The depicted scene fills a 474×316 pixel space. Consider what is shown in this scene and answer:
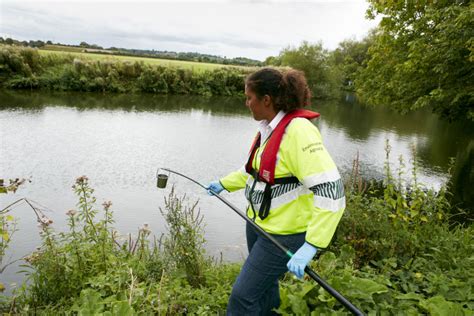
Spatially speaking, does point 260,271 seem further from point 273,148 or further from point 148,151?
point 148,151

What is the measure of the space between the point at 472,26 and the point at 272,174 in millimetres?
7850

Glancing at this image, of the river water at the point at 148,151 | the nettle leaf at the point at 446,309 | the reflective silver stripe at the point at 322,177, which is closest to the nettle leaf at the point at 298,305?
the nettle leaf at the point at 446,309

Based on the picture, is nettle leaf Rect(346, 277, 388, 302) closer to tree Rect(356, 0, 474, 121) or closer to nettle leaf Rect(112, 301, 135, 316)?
nettle leaf Rect(112, 301, 135, 316)

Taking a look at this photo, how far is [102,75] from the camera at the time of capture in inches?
1309

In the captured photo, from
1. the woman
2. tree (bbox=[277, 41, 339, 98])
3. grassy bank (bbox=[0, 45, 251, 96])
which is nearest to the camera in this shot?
the woman

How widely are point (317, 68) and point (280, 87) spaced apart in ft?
156

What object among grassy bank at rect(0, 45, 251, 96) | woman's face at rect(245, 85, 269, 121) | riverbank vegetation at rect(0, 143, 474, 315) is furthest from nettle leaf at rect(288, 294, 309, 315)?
grassy bank at rect(0, 45, 251, 96)

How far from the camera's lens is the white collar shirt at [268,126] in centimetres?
249

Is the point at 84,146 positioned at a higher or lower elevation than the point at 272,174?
lower

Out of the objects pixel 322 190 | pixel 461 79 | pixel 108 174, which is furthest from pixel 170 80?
pixel 322 190

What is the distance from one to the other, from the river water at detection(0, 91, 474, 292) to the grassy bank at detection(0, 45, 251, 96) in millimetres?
2820

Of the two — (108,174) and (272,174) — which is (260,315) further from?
(108,174)

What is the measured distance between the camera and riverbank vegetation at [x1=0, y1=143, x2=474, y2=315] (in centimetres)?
294

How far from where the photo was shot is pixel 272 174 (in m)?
2.39
